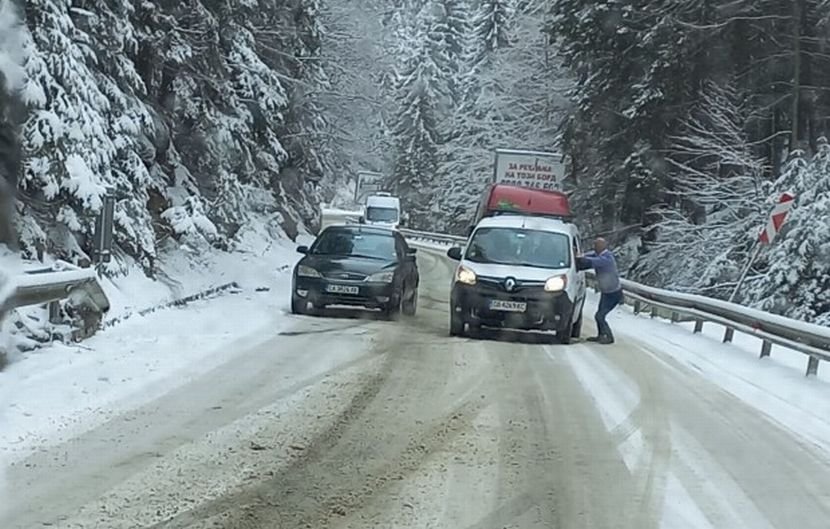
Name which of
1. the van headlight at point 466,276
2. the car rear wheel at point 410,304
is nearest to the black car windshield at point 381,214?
the car rear wheel at point 410,304

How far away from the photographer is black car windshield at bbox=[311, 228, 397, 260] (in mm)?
18266

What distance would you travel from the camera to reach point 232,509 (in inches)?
237

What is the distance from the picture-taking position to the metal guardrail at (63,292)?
10.0m

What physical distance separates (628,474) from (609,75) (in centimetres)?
2597

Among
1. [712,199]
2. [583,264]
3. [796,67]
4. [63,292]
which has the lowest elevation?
[63,292]

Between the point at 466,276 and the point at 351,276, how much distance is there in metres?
2.62

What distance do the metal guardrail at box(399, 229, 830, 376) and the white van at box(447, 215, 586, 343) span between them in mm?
2375

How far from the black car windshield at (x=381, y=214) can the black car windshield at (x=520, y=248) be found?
3646 cm

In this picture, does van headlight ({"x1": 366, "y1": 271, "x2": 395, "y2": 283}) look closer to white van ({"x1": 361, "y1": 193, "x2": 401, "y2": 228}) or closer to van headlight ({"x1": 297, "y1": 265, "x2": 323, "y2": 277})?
van headlight ({"x1": 297, "y1": 265, "x2": 323, "y2": 277})

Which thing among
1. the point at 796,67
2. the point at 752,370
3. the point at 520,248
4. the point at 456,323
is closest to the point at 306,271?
the point at 456,323

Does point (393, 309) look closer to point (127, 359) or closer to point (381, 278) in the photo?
point (381, 278)

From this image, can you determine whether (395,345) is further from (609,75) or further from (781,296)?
(609,75)

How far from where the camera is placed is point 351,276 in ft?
56.6

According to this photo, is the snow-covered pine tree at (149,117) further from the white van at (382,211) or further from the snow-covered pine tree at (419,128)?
the snow-covered pine tree at (419,128)
